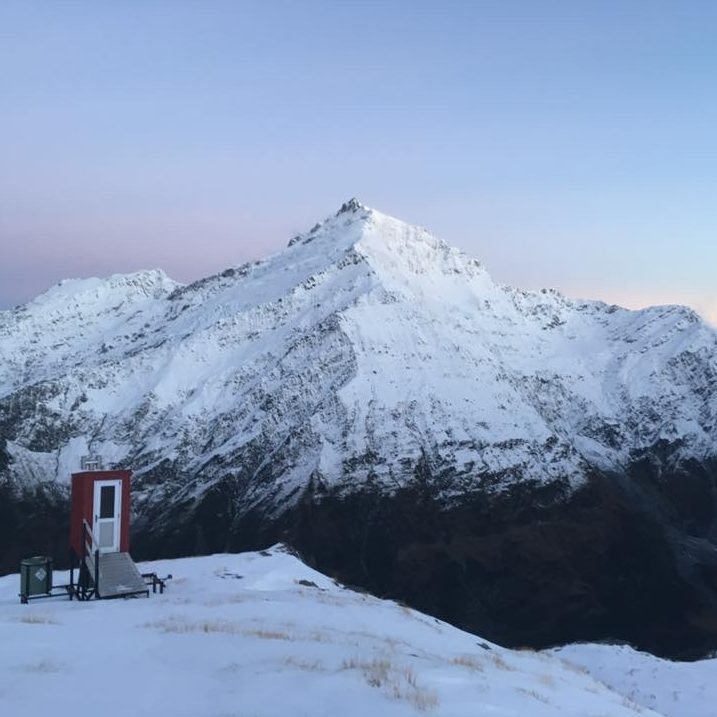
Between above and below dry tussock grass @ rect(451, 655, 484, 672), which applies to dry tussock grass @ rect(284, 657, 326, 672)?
above

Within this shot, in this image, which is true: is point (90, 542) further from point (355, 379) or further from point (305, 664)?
point (355, 379)

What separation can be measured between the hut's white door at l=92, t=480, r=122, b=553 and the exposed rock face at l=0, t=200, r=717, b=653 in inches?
2486

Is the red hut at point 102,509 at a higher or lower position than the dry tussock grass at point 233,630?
higher

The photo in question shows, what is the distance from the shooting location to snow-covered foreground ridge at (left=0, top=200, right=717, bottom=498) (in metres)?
114

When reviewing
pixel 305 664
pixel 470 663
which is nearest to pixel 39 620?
pixel 305 664

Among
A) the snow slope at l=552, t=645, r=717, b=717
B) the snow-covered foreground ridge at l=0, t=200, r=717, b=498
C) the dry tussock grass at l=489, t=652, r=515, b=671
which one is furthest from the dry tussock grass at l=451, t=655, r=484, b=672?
the snow-covered foreground ridge at l=0, t=200, r=717, b=498

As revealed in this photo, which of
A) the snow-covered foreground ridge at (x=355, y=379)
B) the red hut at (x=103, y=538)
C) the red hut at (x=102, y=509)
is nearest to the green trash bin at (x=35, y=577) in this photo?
the red hut at (x=103, y=538)

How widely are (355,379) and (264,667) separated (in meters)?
105

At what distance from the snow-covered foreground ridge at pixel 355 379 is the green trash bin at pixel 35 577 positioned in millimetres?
77778

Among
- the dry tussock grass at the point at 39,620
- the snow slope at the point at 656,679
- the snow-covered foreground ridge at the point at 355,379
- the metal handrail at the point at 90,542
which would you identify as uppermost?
the snow-covered foreground ridge at the point at 355,379

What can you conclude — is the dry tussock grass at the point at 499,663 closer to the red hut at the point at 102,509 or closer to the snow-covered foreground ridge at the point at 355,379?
the red hut at the point at 102,509

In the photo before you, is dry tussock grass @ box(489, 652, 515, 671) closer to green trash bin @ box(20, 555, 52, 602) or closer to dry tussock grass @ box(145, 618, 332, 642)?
dry tussock grass @ box(145, 618, 332, 642)

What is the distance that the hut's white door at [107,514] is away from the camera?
3138 cm

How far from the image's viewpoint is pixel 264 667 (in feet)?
43.1
